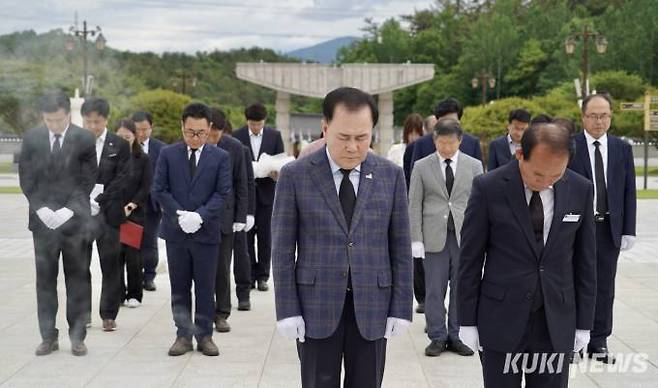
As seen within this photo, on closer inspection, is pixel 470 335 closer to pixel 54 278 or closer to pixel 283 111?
pixel 54 278

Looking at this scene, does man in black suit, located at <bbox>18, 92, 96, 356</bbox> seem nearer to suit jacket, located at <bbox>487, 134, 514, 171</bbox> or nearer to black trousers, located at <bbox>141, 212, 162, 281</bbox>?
black trousers, located at <bbox>141, 212, 162, 281</bbox>

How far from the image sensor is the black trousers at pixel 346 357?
412 cm

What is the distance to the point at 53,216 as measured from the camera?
21.9 ft

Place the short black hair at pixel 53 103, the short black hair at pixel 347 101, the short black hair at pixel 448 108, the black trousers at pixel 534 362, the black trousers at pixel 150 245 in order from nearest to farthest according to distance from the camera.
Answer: the short black hair at pixel 347 101, the black trousers at pixel 534 362, the short black hair at pixel 53 103, the short black hair at pixel 448 108, the black trousers at pixel 150 245

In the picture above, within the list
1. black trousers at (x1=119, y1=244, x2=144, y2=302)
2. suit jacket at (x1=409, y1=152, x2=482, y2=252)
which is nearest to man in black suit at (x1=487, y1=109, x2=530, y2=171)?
suit jacket at (x1=409, y1=152, x2=482, y2=252)

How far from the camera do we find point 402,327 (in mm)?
4188

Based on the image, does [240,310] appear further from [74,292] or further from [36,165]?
[36,165]

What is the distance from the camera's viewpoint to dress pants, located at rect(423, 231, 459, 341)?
7145 millimetres

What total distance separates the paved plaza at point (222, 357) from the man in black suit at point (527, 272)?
2.08 metres

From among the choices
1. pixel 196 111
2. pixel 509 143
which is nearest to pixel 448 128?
pixel 509 143

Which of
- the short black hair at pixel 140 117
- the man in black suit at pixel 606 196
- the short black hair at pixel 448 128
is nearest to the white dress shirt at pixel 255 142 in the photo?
the short black hair at pixel 140 117

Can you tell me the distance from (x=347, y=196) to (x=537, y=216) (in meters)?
0.88

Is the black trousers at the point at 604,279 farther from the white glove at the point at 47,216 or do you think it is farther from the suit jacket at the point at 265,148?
the suit jacket at the point at 265,148

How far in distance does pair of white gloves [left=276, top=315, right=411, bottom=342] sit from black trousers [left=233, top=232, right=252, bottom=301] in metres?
5.01
